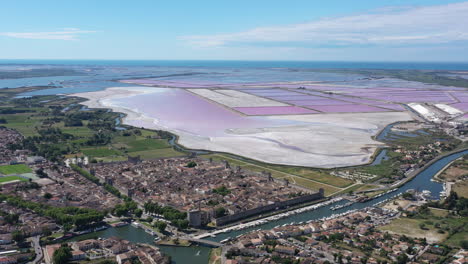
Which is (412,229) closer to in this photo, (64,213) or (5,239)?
(64,213)

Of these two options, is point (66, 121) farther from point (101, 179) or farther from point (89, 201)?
point (89, 201)

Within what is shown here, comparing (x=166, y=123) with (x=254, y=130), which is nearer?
(x=254, y=130)

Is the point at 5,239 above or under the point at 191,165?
under

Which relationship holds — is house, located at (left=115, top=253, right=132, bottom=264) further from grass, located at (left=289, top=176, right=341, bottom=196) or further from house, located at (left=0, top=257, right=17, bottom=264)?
grass, located at (left=289, top=176, right=341, bottom=196)


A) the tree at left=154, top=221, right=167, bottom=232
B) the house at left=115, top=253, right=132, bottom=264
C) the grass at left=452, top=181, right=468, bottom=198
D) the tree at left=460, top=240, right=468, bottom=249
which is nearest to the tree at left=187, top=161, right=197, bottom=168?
the tree at left=154, top=221, right=167, bottom=232

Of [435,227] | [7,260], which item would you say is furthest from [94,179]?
[435,227]

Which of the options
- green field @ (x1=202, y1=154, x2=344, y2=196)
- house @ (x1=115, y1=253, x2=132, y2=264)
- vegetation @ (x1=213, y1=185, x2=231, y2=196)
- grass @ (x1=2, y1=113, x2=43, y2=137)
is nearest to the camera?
house @ (x1=115, y1=253, x2=132, y2=264)

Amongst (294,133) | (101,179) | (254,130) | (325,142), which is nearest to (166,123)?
(254,130)
